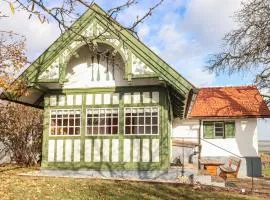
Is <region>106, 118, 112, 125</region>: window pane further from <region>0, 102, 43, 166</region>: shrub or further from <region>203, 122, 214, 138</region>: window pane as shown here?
<region>203, 122, 214, 138</region>: window pane

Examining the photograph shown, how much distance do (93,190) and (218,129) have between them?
559 inches

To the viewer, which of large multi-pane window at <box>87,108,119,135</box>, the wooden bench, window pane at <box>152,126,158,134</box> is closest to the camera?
window pane at <box>152,126,158,134</box>

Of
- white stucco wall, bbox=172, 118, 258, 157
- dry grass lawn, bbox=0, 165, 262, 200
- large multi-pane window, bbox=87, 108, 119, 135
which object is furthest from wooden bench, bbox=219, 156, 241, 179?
large multi-pane window, bbox=87, 108, 119, 135

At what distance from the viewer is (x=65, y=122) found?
16.6 meters

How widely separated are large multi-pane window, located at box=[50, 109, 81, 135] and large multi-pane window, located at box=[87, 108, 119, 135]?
512 mm

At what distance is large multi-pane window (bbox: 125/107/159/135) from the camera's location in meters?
15.7

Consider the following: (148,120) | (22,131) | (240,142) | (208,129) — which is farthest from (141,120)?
(240,142)

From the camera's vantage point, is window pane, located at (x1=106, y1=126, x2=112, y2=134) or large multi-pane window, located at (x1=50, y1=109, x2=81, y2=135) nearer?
window pane, located at (x1=106, y1=126, x2=112, y2=134)

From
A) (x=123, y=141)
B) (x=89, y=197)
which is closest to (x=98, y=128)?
(x=123, y=141)

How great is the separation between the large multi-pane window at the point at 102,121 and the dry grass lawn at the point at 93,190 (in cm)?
258

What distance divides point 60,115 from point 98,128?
70.0 inches

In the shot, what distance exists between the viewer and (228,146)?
24281 millimetres

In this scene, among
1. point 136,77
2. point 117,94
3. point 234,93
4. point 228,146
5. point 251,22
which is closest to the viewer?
point 136,77

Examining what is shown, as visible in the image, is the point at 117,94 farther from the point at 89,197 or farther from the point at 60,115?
the point at 89,197
